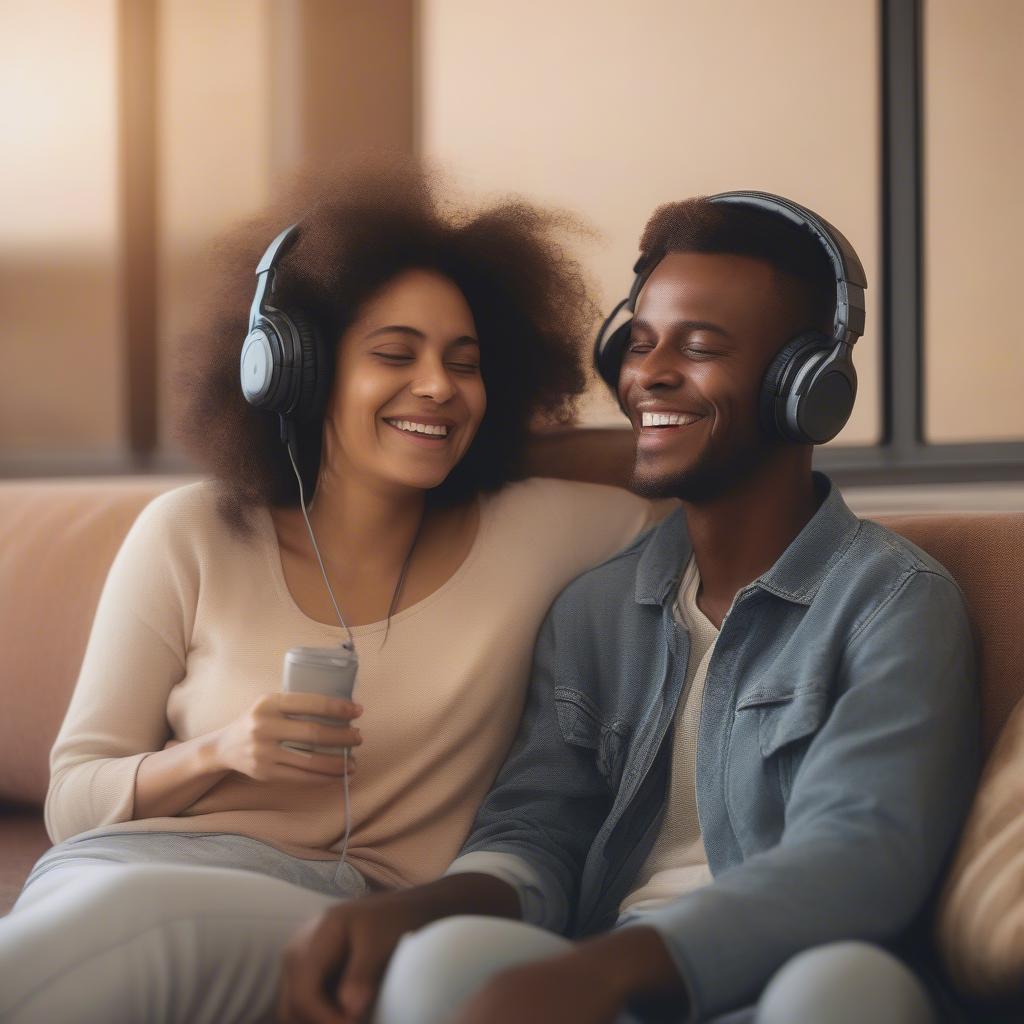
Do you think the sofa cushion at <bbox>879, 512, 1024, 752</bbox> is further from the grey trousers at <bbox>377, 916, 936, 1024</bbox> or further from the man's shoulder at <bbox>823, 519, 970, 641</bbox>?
the grey trousers at <bbox>377, 916, 936, 1024</bbox>

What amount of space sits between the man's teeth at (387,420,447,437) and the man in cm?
21

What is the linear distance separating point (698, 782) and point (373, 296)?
69 cm

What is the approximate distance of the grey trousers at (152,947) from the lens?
3.27 ft

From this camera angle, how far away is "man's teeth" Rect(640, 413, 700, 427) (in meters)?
1.34

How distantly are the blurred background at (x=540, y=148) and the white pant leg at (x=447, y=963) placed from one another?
3.24 ft

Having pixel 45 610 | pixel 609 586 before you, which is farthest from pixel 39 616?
pixel 609 586

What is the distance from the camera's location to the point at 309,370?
1466mm

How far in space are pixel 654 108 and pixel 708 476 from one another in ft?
4.85

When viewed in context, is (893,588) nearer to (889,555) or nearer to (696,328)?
(889,555)

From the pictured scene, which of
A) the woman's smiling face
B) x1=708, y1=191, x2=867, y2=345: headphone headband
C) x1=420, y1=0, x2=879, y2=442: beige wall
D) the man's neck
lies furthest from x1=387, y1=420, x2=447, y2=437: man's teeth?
x1=420, y1=0, x2=879, y2=442: beige wall

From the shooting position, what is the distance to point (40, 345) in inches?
131

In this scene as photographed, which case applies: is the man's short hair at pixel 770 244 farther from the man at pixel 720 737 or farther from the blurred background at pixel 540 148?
the blurred background at pixel 540 148

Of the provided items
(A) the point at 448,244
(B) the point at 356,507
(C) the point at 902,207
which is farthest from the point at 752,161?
(B) the point at 356,507

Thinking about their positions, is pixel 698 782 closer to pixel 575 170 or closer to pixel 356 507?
pixel 356 507
